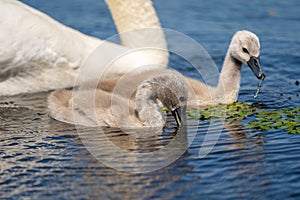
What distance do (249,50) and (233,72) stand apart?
411 millimetres

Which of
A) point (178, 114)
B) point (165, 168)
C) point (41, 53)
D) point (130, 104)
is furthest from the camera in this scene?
point (41, 53)

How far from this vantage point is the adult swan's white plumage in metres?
9.03

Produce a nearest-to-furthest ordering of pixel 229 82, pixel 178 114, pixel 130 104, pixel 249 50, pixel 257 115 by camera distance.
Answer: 1. pixel 178 114
2. pixel 130 104
3. pixel 257 115
4. pixel 249 50
5. pixel 229 82

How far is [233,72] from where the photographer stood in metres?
8.93

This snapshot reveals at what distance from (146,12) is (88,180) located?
4766 millimetres

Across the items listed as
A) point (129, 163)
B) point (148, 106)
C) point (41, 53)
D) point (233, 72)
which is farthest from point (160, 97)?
point (41, 53)

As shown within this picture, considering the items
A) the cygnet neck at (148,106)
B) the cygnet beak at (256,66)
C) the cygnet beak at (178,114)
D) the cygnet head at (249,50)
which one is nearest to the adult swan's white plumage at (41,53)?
the cygnet head at (249,50)

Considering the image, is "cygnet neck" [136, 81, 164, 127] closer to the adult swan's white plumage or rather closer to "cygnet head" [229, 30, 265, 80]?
"cygnet head" [229, 30, 265, 80]

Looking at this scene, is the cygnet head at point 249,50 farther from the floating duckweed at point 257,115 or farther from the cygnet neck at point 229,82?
the floating duckweed at point 257,115

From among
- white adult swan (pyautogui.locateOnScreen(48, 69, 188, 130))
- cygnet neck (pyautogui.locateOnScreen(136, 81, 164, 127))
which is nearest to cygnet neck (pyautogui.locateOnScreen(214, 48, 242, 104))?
white adult swan (pyautogui.locateOnScreen(48, 69, 188, 130))

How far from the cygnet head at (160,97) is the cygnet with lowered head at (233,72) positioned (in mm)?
1031

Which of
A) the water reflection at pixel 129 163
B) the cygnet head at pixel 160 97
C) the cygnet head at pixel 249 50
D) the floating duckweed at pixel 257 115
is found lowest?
the water reflection at pixel 129 163

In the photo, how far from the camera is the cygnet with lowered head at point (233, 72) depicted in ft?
28.2

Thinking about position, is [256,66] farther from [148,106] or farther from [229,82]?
[148,106]
